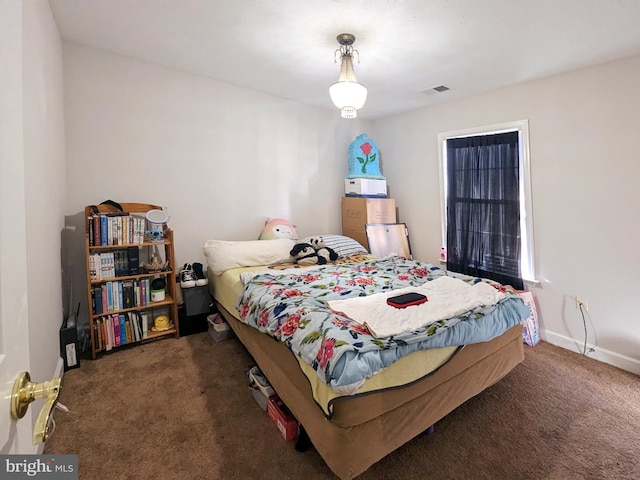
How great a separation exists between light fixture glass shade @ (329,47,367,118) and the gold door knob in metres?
1.97

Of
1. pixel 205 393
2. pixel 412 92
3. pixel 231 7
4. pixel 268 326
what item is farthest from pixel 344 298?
pixel 412 92

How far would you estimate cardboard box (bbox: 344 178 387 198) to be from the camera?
3.81 m

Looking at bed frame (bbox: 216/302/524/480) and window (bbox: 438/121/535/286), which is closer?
bed frame (bbox: 216/302/524/480)

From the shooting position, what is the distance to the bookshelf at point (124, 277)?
7.71 ft

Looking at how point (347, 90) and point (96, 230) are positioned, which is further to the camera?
point (96, 230)

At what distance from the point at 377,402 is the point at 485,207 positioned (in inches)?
105

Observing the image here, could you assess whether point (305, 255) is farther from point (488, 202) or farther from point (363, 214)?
point (488, 202)

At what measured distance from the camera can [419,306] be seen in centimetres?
170

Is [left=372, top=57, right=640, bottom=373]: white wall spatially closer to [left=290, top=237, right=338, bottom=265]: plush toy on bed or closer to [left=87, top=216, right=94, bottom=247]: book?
[left=290, top=237, right=338, bottom=265]: plush toy on bed

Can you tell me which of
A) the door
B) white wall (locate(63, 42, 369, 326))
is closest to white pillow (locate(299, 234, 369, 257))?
white wall (locate(63, 42, 369, 326))

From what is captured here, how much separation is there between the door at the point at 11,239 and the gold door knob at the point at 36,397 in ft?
0.05

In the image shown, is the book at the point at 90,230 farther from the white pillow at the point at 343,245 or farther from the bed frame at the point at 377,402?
the white pillow at the point at 343,245

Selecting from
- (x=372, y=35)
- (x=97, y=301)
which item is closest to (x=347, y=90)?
(x=372, y=35)

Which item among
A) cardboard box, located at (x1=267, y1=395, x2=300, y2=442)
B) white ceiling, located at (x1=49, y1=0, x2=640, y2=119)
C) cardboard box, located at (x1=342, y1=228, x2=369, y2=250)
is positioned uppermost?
white ceiling, located at (x1=49, y1=0, x2=640, y2=119)
